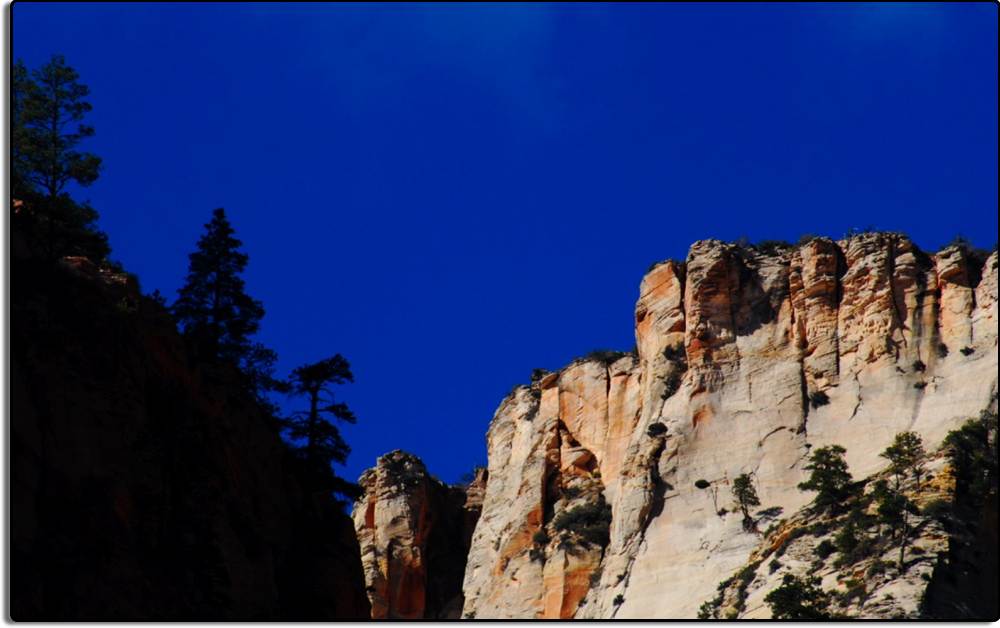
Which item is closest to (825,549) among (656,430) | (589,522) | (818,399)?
(818,399)

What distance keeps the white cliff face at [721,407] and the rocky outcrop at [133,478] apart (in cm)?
4249

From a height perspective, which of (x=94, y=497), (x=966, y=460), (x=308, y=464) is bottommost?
(x=94, y=497)

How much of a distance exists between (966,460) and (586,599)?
2804 cm

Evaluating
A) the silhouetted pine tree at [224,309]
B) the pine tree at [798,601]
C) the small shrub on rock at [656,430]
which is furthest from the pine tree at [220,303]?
the small shrub on rock at [656,430]

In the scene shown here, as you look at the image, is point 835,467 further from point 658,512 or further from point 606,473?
point 606,473

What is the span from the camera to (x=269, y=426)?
58.0 metres

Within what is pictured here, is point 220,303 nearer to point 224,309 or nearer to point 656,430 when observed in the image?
point 224,309

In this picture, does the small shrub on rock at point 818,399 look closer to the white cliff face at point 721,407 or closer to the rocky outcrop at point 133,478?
the white cliff face at point 721,407

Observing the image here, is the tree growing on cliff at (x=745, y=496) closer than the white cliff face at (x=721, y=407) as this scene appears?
Yes

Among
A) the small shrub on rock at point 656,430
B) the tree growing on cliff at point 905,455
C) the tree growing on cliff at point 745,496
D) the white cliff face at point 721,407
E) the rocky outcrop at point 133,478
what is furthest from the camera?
the small shrub on rock at point 656,430

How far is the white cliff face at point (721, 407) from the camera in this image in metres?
99.3

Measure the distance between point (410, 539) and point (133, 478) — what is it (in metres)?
78.7

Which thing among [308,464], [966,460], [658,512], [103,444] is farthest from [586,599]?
[103,444]

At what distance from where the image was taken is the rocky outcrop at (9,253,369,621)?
136 feet
